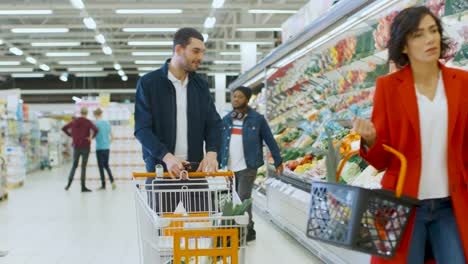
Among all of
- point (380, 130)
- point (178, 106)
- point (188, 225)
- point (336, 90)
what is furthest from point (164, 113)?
point (336, 90)

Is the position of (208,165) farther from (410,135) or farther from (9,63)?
(9,63)

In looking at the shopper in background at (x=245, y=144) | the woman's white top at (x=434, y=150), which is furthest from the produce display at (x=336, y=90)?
the woman's white top at (x=434, y=150)

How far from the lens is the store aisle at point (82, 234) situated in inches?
197

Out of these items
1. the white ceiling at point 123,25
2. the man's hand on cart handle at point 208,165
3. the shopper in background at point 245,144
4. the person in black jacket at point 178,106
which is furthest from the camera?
the white ceiling at point 123,25

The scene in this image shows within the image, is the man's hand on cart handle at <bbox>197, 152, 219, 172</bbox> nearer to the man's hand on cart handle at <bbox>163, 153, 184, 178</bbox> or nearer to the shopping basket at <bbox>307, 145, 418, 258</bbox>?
the man's hand on cart handle at <bbox>163, 153, 184, 178</bbox>

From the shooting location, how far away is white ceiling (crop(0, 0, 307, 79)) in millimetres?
14281

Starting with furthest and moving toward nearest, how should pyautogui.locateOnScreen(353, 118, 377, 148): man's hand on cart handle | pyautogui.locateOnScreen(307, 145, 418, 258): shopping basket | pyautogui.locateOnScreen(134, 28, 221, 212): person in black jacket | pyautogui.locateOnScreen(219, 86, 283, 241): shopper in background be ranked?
pyautogui.locateOnScreen(219, 86, 283, 241): shopper in background < pyautogui.locateOnScreen(134, 28, 221, 212): person in black jacket < pyautogui.locateOnScreen(353, 118, 377, 148): man's hand on cart handle < pyautogui.locateOnScreen(307, 145, 418, 258): shopping basket

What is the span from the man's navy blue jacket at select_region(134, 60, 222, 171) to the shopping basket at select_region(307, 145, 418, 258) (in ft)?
3.77

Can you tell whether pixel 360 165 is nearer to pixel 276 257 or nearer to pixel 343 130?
pixel 343 130

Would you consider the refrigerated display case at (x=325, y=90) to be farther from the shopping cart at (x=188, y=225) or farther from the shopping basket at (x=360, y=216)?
the shopping basket at (x=360, y=216)

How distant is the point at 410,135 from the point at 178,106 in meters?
1.32

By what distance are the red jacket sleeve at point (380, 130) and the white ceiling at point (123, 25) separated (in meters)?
10.8

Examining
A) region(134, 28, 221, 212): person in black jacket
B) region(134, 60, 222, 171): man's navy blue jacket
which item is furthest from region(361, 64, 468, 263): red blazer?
region(134, 60, 222, 171): man's navy blue jacket

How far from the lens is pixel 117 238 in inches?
233
